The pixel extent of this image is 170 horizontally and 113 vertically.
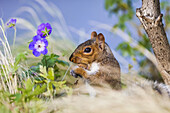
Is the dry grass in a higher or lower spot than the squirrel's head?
lower

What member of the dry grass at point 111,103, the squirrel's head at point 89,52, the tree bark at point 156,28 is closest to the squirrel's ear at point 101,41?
the squirrel's head at point 89,52

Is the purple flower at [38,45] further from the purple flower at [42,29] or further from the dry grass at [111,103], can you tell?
the dry grass at [111,103]

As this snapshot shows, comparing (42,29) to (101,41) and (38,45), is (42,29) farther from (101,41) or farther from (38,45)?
(101,41)

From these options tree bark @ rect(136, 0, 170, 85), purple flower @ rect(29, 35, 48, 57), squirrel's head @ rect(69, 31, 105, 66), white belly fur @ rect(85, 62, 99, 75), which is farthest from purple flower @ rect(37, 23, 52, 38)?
tree bark @ rect(136, 0, 170, 85)

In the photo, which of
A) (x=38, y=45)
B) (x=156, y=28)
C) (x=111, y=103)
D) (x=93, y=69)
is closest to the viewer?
(x=111, y=103)

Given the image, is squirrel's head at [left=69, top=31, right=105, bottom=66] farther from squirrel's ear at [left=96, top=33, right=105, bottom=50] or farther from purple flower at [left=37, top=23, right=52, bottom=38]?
purple flower at [left=37, top=23, right=52, bottom=38]

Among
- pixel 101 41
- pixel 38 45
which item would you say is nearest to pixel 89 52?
pixel 101 41

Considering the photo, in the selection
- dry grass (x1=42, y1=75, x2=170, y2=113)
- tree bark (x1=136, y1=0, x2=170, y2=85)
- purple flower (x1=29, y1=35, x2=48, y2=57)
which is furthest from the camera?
tree bark (x1=136, y1=0, x2=170, y2=85)

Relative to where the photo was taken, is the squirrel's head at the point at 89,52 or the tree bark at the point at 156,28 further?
the tree bark at the point at 156,28

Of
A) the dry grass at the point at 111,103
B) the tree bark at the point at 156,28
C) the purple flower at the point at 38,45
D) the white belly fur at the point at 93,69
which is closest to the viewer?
the dry grass at the point at 111,103
